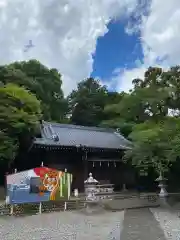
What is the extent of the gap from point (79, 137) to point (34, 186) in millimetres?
10209

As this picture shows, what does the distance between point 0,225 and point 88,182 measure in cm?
629

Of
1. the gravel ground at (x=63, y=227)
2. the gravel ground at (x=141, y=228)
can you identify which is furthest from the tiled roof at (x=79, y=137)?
the gravel ground at (x=141, y=228)

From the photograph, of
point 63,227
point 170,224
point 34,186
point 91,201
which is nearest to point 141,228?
point 170,224

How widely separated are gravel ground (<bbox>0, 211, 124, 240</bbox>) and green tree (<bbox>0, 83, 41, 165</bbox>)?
6501 millimetres

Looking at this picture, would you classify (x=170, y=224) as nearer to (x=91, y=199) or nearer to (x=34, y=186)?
(x=91, y=199)

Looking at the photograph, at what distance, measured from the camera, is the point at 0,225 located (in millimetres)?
12242

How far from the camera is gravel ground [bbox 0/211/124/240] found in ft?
32.3

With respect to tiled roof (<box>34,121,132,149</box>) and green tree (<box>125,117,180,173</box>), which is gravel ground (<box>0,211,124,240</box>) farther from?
tiled roof (<box>34,121,132,149</box>)

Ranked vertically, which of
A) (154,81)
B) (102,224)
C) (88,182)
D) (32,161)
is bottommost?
(102,224)

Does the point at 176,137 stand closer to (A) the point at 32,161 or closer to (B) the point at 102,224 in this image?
(B) the point at 102,224

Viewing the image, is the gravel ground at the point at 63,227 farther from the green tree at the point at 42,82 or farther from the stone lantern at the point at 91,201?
the green tree at the point at 42,82

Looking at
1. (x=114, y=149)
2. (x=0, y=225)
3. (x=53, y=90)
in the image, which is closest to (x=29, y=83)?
(x=53, y=90)

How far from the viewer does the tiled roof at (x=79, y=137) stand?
22.7m

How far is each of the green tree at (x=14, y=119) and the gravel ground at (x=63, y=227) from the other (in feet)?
21.3
